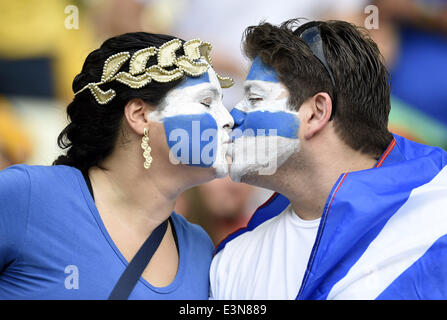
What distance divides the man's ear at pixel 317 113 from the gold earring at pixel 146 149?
0.80 meters

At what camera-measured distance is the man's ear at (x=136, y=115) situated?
2.92 meters

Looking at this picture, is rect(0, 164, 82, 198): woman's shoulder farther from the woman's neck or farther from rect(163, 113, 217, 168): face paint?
rect(163, 113, 217, 168): face paint

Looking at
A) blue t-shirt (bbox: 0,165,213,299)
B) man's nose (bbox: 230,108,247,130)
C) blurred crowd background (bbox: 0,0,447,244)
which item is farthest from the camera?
blurred crowd background (bbox: 0,0,447,244)

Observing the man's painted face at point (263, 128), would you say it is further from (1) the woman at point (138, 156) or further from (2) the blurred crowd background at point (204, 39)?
(2) the blurred crowd background at point (204, 39)

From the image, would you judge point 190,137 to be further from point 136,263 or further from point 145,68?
point 136,263

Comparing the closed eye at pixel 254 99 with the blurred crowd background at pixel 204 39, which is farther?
the blurred crowd background at pixel 204 39

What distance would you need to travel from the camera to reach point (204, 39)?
5164mm

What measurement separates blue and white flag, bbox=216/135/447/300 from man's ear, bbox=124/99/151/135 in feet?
3.30

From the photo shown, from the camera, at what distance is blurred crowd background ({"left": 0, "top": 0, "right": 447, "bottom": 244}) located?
16.7 feet

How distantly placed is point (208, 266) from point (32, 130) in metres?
2.74

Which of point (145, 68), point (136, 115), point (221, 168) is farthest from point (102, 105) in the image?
point (221, 168)

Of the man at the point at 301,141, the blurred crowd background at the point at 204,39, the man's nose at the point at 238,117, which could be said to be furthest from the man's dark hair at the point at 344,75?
the blurred crowd background at the point at 204,39

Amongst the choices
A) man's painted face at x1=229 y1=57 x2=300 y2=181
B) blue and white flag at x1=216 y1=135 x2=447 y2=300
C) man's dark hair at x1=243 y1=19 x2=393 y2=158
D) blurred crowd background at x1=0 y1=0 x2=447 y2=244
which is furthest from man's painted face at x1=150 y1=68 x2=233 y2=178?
blurred crowd background at x1=0 y1=0 x2=447 y2=244

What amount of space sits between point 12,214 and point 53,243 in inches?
8.6
